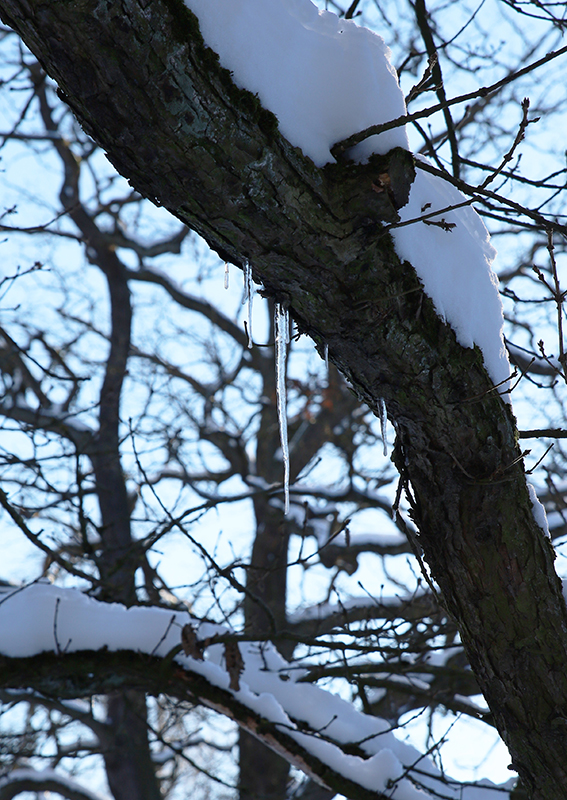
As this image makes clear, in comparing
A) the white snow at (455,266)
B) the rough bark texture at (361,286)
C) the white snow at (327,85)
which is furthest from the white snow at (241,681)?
the white snow at (327,85)

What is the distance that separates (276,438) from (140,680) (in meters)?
5.30

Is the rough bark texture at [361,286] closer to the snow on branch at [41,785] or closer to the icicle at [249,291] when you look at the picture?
the icicle at [249,291]

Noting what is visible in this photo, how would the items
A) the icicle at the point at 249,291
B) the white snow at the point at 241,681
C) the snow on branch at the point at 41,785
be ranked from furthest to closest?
→ the snow on branch at the point at 41,785 → the white snow at the point at 241,681 → the icicle at the point at 249,291

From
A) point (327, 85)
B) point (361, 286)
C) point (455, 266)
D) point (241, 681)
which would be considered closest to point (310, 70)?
point (327, 85)

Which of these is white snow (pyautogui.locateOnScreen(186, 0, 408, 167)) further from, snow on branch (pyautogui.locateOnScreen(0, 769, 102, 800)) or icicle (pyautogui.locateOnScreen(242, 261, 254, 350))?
snow on branch (pyautogui.locateOnScreen(0, 769, 102, 800))

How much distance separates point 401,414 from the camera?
1.83 m

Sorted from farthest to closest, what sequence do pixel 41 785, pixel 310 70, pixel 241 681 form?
pixel 41 785, pixel 241 681, pixel 310 70

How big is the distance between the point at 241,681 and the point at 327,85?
9.53 ft

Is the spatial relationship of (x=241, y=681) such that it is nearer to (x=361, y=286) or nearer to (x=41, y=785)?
(x=361, y=286)

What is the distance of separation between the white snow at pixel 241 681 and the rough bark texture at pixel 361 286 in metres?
1.22

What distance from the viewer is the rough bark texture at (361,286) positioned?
49.8 inches

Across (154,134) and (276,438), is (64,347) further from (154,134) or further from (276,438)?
(154,134)

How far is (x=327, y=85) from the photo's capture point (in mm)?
1479

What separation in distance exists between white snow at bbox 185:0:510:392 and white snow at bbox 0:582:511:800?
2181 millimetres
